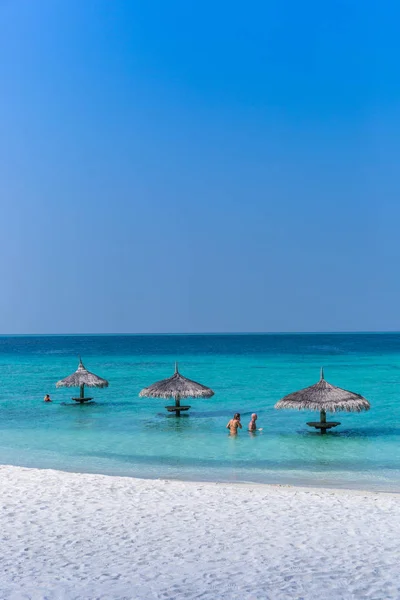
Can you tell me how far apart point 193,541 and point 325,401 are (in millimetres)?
9211

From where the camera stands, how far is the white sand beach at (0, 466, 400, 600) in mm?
6316

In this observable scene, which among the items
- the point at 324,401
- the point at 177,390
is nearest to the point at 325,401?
the point at 324,401

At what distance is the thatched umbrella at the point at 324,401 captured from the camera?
16328 millimetres

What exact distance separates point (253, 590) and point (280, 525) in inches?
93.6

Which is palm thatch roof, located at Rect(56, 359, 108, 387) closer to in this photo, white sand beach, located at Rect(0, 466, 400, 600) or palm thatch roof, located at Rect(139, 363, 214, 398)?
palm thatch roof, located at Rect(139, 363, 214, 398)

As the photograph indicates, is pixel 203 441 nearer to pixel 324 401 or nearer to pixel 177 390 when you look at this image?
pixel 177 390

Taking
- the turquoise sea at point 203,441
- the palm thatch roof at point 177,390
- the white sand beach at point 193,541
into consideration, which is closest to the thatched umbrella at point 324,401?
→ the turquoise sea at point 203,441

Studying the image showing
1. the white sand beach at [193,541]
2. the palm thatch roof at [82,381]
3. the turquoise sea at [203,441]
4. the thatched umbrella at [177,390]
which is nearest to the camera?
the white sand beach at [193,541]

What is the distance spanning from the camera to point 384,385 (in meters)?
31.5

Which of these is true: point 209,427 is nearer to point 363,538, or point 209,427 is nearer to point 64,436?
point 64,436

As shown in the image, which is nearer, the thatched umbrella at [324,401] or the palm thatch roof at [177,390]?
the thatched umbrella at [324,401]

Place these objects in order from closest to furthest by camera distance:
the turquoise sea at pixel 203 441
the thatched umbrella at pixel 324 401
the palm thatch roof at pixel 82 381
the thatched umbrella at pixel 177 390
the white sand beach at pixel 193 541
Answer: the white sand beach at pixel 193 541 < the turquoise sea at pixel 203 441 < the thatched umbrella at pixel 324 401 < the thatched umbrella at pixel 177 390 < the palm thatch roof at pixel 82 381

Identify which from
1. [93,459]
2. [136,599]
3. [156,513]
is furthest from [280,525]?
[93,459]

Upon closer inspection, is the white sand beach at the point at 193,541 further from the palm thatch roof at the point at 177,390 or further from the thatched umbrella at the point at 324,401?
the palm thatch roof at the point at 177,390
